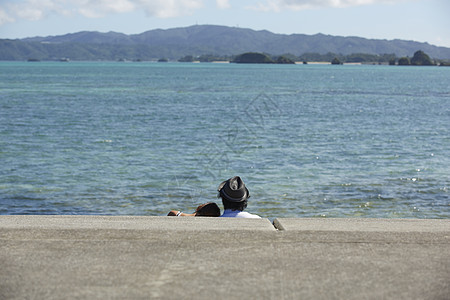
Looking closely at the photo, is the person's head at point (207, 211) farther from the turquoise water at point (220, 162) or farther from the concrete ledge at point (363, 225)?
the turquoise water at point (220, 162)

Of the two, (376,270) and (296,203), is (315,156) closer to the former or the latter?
(296,203)

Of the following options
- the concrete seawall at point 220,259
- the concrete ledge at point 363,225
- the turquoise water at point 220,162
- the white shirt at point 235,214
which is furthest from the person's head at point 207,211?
the turquoise water at point 220,162

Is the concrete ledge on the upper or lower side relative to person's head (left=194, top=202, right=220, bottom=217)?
upper

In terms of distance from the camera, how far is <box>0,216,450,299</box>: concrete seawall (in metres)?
3.70

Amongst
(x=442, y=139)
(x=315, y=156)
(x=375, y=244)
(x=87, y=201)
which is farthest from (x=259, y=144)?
(x=375, y=244)

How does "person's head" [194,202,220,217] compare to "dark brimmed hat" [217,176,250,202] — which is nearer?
"dark brimmed hat" [217,176,250,202]

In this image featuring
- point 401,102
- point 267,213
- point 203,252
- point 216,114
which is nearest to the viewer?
point 203,252

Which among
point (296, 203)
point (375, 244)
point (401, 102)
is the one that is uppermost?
point (375, 244)

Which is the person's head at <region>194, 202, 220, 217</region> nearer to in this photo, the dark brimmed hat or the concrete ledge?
the dark brimmed hat

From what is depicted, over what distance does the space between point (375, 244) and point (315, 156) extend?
16277 millimetres

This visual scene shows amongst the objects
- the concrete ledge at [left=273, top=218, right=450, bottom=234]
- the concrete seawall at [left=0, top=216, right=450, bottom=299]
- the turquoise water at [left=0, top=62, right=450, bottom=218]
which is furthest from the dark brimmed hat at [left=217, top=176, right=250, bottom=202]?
the turquoise water at [left=0, top=62, right=450, bottom=218]

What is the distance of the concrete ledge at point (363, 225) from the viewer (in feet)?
16.8

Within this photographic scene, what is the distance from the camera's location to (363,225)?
5.37 metres

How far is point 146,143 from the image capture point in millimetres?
24375
